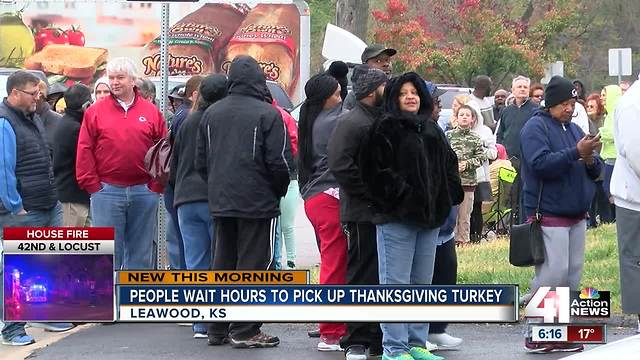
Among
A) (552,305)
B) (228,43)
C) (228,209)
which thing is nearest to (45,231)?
(228,209)

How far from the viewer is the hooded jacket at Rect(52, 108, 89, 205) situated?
489 inches

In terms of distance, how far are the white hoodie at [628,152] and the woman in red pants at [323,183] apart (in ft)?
6.37

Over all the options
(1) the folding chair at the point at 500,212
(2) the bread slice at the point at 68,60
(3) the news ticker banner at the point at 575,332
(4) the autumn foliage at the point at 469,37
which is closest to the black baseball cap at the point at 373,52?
(3) the news ticker banner at the point at 575,332

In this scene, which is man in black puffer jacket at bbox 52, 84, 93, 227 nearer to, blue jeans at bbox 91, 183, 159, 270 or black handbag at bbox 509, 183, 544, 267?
blue jeans at bbox 91, 183, 159, 270

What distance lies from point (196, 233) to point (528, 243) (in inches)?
101

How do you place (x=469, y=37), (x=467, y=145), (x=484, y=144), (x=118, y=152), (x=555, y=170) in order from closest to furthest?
(x=555, y=170) < (x=118, y=152) < (x=467, y=145) < (x=484, y=144) < (x=469, y=37)

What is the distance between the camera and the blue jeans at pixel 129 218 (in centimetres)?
1182

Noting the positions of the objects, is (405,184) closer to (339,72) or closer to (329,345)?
(329,345)

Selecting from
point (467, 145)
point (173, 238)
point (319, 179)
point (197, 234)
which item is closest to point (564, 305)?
point (319, 179)

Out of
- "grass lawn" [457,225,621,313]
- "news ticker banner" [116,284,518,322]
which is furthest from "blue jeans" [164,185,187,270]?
"news ticker banner" [116,284,518,322]

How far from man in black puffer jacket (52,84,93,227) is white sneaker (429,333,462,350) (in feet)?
11.3

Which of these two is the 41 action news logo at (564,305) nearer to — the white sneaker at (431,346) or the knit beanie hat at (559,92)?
the white sneaker at (431,346)

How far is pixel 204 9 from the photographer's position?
76.3 ft

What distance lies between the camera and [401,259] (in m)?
9.58
